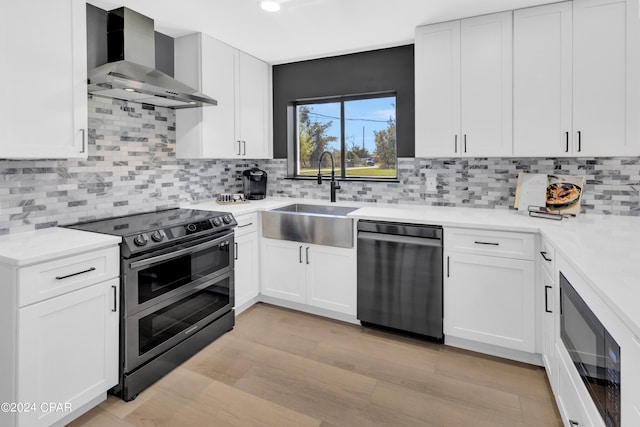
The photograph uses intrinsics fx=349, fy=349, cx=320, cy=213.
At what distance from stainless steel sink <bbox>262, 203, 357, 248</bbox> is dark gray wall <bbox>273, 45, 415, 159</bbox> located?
1.01 m

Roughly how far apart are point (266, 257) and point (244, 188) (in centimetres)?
88

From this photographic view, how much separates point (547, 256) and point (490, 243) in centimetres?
36

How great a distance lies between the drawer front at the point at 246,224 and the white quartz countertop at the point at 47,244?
3.68ft

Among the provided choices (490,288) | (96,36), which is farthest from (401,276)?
(96,36)

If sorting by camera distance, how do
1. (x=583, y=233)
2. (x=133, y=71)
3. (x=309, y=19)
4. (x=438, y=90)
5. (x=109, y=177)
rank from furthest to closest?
(x=438, y=90) < (x=309, y=19) < (x=109, y=177) < (x=133, y=71) < (x=583, y=233)

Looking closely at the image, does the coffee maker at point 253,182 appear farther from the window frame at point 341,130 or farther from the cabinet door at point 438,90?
the cabinet door at point 438,90

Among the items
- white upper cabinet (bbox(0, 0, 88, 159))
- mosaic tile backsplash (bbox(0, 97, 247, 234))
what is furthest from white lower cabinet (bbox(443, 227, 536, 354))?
white upper cabinet (bbox(0, 0, 88, 159))

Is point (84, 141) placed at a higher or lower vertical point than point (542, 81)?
lower

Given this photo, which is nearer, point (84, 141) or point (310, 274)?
point (84, 141)

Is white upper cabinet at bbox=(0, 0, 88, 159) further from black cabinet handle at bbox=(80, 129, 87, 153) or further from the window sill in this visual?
the window sill

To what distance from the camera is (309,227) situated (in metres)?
2.98

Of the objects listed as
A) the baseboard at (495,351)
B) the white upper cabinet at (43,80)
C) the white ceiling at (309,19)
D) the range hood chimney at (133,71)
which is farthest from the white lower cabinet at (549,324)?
the white upper cabinet at (43,80)

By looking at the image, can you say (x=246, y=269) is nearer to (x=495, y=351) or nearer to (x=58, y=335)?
(x=58, y=335)

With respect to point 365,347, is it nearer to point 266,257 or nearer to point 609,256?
point 266,257
